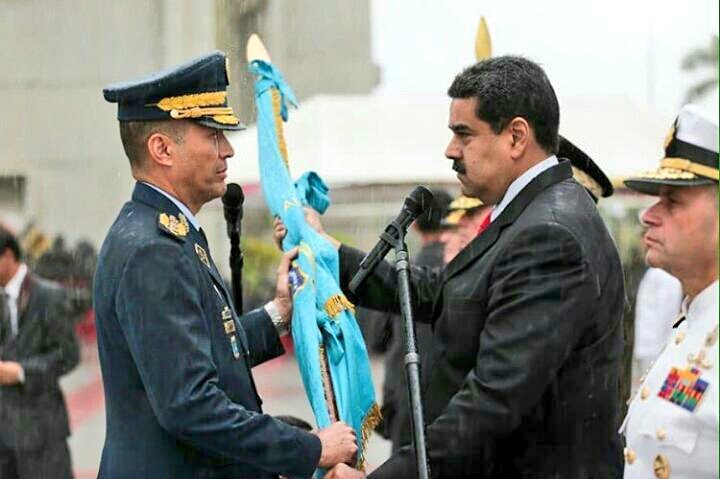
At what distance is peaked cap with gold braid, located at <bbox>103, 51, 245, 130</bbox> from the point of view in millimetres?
3051

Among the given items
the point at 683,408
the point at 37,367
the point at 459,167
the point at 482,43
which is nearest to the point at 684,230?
the point at 683,408

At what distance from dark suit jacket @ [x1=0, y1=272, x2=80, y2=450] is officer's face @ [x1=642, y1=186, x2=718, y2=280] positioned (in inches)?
128

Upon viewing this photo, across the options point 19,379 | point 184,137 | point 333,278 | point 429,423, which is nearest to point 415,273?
point 333,278

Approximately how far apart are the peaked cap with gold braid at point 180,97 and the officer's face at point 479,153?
1.76ft

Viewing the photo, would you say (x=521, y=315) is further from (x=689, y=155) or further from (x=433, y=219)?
(x=433, y=219)

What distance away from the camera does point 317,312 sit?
11.2ft

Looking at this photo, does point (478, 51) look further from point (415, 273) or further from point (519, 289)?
point (519, 289)

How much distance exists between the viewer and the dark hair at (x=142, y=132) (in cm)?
306

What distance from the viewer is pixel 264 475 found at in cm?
317

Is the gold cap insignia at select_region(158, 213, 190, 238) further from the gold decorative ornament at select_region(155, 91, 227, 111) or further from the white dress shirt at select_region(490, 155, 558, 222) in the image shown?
the white dress shirt at select_region(490, 155, 558, 222)

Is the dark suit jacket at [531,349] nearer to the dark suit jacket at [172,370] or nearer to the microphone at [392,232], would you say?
the microphone at [392,232]

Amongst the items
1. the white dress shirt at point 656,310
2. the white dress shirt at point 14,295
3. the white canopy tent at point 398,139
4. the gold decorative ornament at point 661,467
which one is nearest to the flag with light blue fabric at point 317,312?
the gold decorative ornament at point 661,467

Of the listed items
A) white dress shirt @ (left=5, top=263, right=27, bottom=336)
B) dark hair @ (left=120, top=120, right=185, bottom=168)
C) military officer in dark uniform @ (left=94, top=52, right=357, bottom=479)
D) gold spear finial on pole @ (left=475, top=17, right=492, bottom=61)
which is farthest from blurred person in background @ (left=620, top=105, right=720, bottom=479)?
white dress shirt @ (left=5, top=263, right=27, bottom=336)

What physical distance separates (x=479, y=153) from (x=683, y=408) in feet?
2.77
